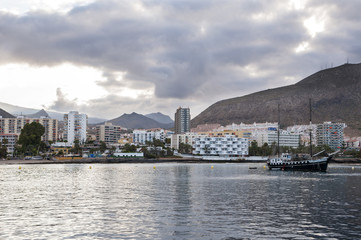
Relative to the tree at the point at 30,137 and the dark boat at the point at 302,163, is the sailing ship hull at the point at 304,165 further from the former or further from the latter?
the tree at the point at 30,137

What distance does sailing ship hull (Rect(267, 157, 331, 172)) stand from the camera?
113 meters

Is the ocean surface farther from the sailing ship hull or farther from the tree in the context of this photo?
the tree

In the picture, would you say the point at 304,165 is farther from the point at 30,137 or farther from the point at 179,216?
→ the point at 30,137

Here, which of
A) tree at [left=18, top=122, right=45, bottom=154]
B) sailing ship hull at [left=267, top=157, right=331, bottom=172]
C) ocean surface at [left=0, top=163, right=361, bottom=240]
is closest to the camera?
ocean surface at [left=0, top=163, right=361, bottom=240]

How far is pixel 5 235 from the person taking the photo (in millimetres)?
25312

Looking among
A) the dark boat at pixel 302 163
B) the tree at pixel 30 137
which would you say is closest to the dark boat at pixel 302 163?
the dark boat at pixel 302 163

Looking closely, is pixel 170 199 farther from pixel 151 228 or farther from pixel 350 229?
pixel 350 229

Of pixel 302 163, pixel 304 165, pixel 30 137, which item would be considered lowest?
pixel 304 165

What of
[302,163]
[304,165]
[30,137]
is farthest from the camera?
[30,137]

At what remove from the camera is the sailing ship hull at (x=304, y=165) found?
372ft

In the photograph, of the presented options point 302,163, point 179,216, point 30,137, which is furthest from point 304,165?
point 30,137

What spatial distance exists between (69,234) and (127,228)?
419cm

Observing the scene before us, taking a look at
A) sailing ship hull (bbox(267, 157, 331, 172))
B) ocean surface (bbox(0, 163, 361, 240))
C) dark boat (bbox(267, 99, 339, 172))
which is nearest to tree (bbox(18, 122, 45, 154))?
dark boat (bbox(267, 99, 339, 172))

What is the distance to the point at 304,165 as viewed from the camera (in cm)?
11569
